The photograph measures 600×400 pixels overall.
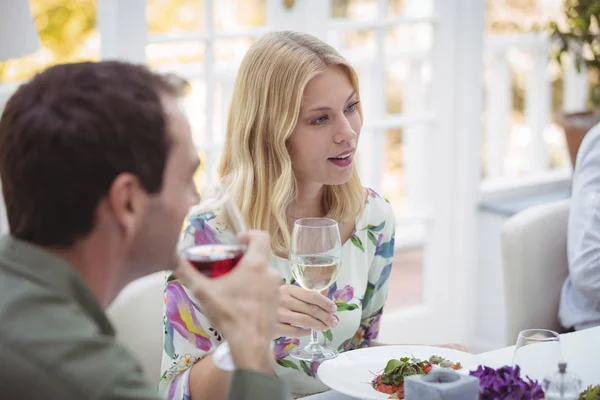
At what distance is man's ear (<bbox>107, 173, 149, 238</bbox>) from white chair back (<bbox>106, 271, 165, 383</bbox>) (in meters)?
0.78

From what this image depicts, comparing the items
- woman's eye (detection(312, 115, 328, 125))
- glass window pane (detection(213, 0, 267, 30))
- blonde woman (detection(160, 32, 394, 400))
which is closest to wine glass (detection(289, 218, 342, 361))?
blonde woman (detection(160, 32, 394, 400))

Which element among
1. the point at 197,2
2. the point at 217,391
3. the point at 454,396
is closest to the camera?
the point at 454,396

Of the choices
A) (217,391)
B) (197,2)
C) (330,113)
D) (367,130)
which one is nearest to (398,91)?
(197,2)

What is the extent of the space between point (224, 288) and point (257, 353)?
89mm

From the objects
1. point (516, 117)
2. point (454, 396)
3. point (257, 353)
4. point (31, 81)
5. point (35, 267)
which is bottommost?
point (516, 117)

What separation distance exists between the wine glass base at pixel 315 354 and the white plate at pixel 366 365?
3 cm

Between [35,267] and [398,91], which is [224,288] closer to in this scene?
[35,267]

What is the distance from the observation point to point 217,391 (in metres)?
1.61

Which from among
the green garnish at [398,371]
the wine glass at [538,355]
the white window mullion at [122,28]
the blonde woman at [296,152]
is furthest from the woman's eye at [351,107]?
the white window mullion at [122,28]

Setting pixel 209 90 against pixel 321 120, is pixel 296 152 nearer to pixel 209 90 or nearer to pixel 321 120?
pixel 321 120

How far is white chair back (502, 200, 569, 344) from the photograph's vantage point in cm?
220

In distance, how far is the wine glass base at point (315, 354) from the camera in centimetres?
163

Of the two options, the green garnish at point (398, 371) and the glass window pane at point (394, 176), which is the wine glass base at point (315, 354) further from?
the glass window pane at point (394, 176)

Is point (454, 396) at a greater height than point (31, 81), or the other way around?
point (31, 81)
